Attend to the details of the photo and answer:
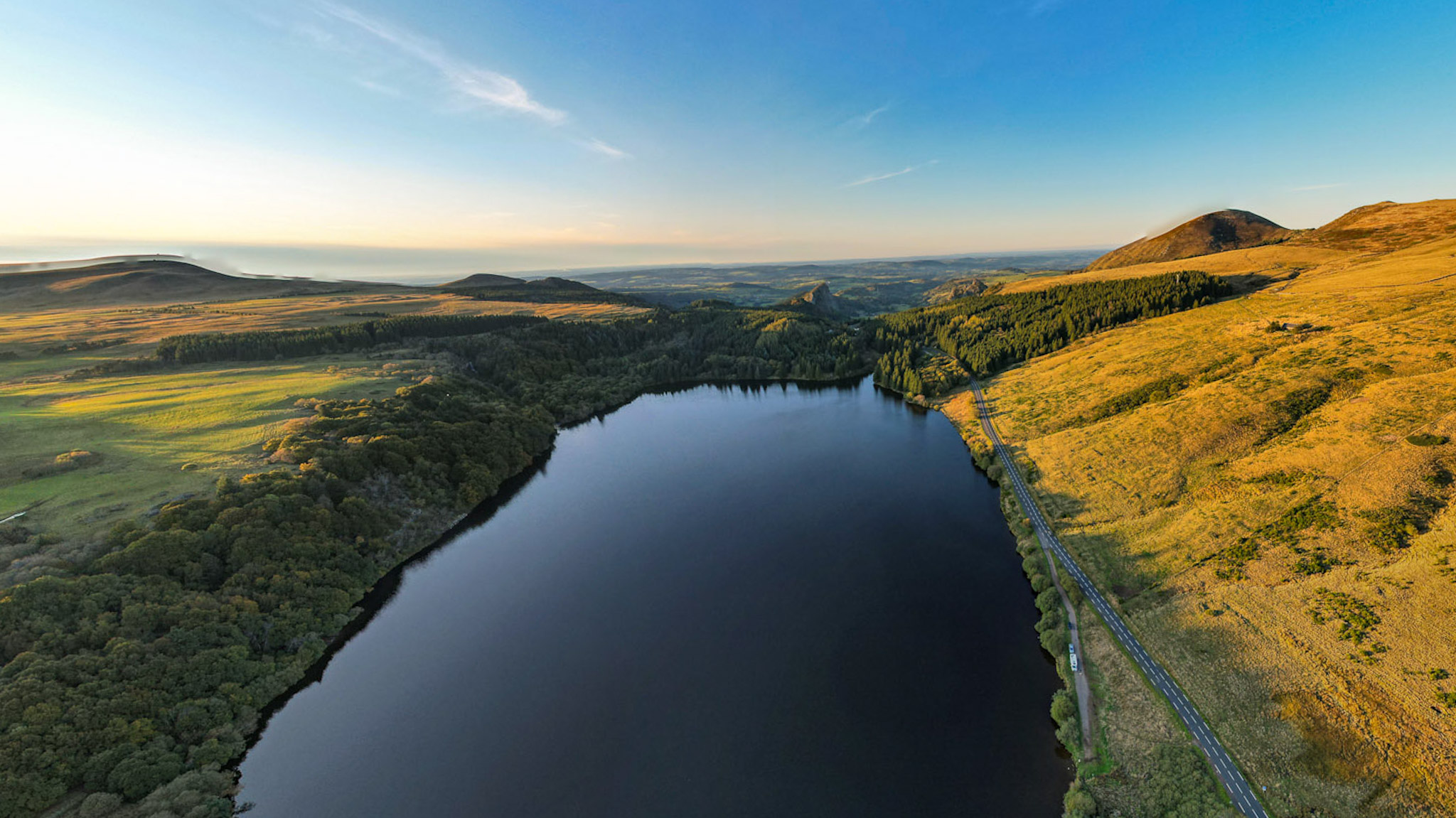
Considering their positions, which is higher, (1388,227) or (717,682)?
(1388,227)

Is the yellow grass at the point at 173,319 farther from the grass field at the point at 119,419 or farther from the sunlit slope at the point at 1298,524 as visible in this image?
the sunlit slope at the point at 1298,524

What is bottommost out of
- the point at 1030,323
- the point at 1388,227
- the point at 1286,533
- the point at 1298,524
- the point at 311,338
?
the point at 1286,533

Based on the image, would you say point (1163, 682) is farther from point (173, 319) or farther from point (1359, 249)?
point (173, 319)

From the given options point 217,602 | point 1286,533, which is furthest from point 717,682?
point 1286,533

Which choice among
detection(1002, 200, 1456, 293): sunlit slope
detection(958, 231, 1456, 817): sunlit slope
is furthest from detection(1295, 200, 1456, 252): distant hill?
detection(958, 231, 1456, 817): sunlit slope

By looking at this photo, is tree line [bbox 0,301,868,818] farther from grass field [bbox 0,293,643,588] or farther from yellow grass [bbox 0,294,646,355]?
yellow grass [bbox 0,294,646,355]

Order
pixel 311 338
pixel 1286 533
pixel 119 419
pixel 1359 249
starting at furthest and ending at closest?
pixel 1359 249 < pixel 311 338 < pixel 119 419 < pixel 1286 533
